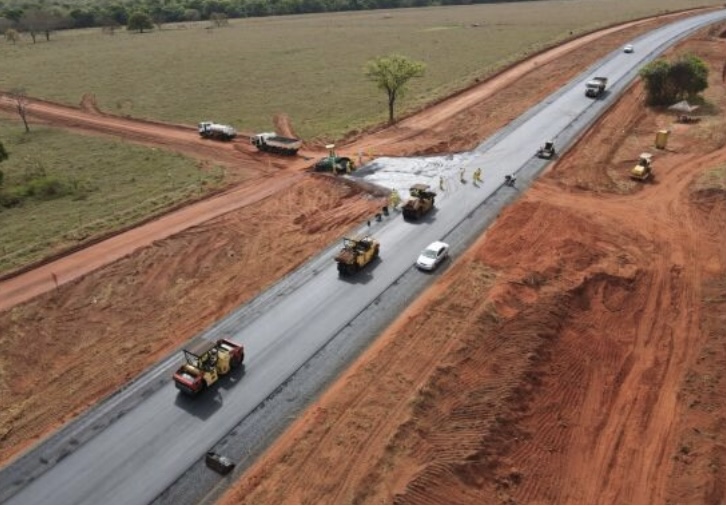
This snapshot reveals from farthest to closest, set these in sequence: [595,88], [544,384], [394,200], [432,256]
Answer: [595,88] → [394,200] → [432,256] → [544,384]

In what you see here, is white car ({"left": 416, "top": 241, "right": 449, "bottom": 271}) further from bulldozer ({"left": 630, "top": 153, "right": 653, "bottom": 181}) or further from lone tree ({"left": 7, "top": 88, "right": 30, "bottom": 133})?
lone tree ({"left": 7, "top": 88, "right": 30, "bottom": 133})

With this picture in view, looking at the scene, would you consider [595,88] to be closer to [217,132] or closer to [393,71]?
[393,71]

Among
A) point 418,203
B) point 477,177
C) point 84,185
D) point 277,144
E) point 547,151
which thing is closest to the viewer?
point 418,203

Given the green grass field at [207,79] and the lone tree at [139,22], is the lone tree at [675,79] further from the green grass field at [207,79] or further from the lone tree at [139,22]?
the lone tree at [139,22]

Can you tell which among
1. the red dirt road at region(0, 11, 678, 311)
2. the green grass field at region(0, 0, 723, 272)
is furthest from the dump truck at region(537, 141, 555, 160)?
the green grass field at region(0, 0, 723, 272)

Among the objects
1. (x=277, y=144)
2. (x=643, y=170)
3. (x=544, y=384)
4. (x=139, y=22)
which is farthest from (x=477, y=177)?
(x=139, y=22)

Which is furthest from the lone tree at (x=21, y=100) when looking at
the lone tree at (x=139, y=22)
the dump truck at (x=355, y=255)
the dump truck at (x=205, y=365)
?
the lone tree at (x=139, y=22)
